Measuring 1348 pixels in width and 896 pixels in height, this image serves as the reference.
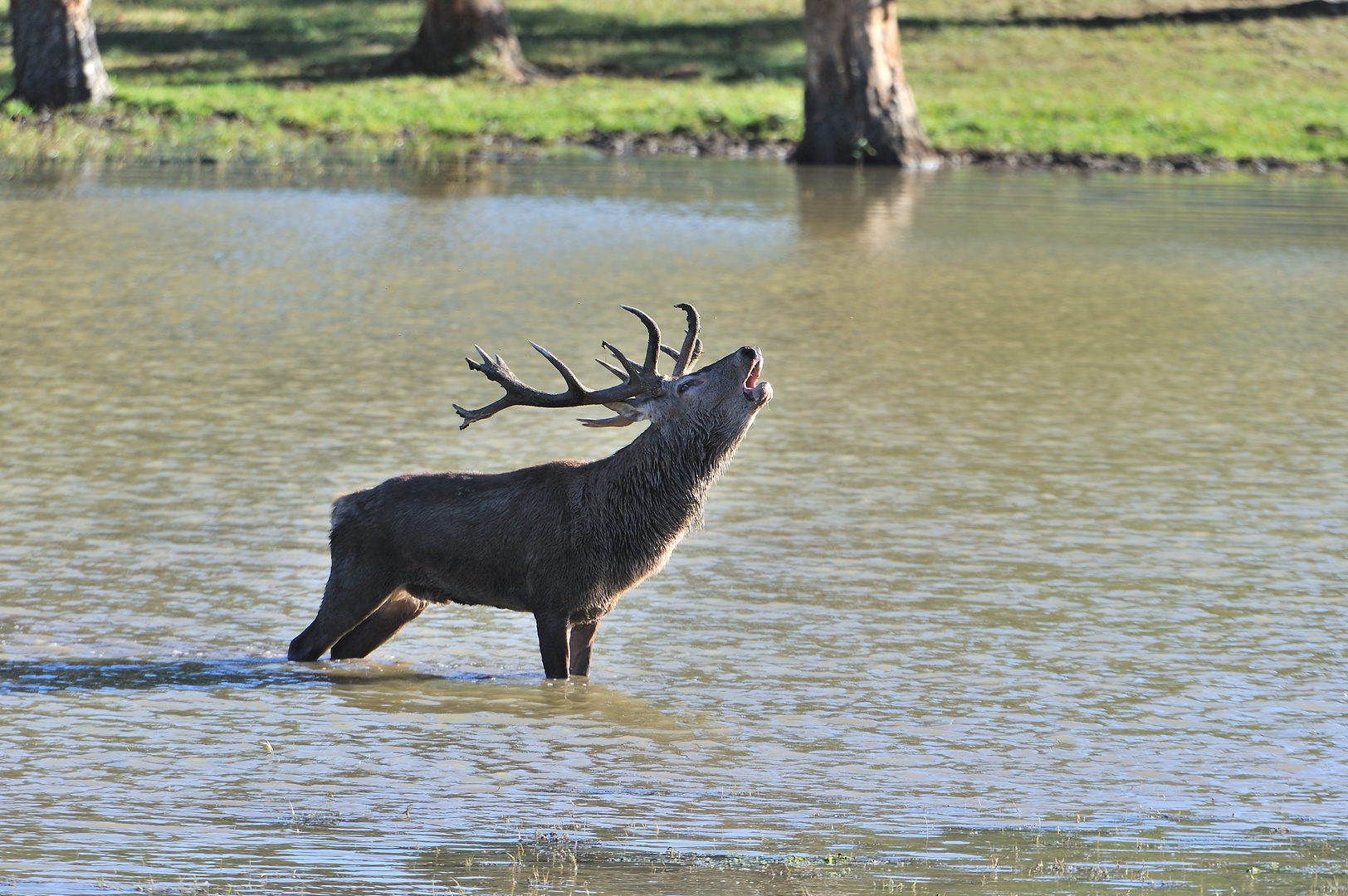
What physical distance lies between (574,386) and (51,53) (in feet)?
88.2

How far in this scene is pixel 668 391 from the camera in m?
8.79

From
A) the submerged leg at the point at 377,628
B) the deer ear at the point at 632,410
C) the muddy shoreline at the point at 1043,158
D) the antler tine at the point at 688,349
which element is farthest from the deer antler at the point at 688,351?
the muddy shoreline at the point at 1043,158

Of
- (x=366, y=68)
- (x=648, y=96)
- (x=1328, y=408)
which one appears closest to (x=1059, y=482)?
(x=1328, y=408)

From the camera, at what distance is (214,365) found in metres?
15.3

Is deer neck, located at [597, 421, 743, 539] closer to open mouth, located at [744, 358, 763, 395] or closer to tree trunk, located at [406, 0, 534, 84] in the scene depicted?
open mouth, located at [744, 358, 763, 395]

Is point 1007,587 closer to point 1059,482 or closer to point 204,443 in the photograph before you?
point 1059,482

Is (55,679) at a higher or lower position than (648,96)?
lower

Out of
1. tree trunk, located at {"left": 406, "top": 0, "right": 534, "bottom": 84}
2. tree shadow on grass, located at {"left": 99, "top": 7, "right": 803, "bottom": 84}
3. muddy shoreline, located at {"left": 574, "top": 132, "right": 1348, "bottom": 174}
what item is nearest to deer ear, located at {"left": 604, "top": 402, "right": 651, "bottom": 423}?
muddy shoreline, located at {"left": 574, "top": 132, "right": 1348, "bottom": 174}

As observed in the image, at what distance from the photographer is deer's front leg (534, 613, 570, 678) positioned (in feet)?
27.9

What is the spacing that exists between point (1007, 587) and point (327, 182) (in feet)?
62.0

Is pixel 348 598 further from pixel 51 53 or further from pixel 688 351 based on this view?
pixel 51 53

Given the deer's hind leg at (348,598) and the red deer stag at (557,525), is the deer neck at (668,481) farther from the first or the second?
the deer's hind leg at (348,598)

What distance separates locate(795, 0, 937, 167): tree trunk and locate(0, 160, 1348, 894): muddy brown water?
1070 centimetres

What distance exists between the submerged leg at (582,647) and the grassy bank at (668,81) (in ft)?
74.6
